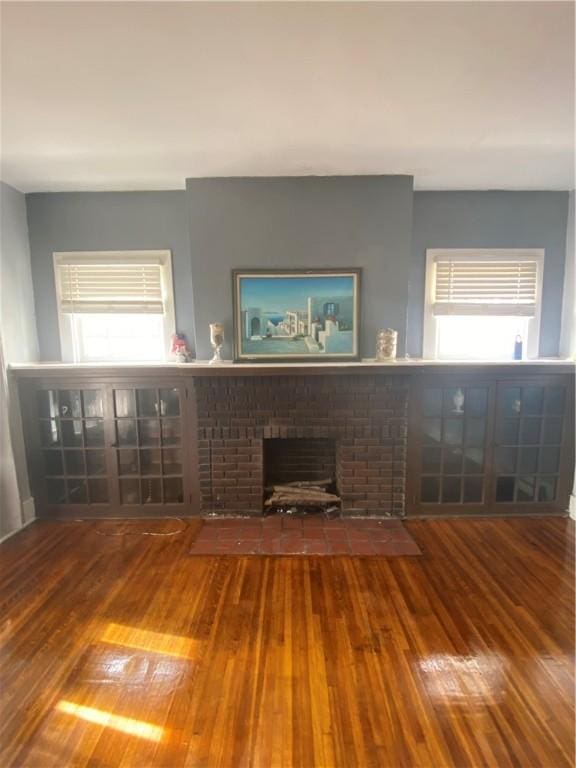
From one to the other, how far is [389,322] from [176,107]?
78.4 inches

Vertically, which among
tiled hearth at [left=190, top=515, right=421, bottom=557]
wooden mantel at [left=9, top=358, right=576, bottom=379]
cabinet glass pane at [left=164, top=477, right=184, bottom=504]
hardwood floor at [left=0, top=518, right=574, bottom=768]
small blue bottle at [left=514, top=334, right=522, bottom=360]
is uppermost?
small blue bottle at [left=514, top=334, right=522, bottom=360]

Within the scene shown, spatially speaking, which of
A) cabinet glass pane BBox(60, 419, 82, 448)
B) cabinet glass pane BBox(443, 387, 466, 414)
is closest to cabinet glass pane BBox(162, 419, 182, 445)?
cabinet glass pane BBox(60, 419, 82, 448)

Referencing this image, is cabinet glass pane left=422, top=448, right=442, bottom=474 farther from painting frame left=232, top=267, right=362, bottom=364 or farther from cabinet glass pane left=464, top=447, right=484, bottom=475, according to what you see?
painting frame left=232, top=267, right=362, bottom=364

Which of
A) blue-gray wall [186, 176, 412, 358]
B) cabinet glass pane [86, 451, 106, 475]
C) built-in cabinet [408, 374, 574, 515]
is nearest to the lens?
blue-gray wall [186, 176, 412, 358]

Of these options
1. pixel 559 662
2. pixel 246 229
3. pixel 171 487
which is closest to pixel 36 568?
pixel 171 487

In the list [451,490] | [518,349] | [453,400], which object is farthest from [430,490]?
[518,349]

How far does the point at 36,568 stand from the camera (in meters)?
2.43

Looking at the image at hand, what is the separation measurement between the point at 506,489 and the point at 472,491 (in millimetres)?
296

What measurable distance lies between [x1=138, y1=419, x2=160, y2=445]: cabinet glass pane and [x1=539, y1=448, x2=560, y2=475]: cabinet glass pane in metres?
3.18

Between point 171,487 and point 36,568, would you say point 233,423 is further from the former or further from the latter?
point 36,568

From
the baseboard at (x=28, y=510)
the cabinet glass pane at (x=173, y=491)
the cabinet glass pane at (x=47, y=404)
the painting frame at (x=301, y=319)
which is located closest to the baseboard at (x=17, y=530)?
the baseboard at (x=28, y=510)

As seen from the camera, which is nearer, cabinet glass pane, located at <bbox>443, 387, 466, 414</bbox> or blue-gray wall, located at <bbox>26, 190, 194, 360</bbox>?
cabinet glass pane, located at <bbox>443, 387, 466, 414</bbox>

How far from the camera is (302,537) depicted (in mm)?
2740

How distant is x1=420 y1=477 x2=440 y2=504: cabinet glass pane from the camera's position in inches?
121
